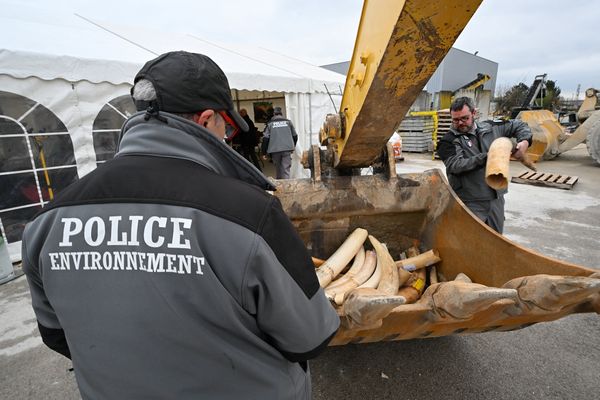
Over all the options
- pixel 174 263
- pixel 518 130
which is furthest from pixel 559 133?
pixel 174 263

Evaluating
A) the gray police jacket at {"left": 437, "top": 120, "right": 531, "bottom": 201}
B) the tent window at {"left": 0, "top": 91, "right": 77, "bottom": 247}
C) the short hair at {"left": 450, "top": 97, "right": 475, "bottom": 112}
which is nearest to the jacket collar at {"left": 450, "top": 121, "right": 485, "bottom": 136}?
the gray police jacket at {"left": 437, "top": 120, "right": 531, "bottom": 201}

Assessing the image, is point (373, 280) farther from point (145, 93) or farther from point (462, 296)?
point (145, 93)

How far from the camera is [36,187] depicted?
14.9 ft

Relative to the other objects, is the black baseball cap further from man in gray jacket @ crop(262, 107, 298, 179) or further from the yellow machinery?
the yellow machinery

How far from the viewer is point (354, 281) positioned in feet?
7.77

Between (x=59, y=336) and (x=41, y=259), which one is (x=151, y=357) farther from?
(x=59, y=336)

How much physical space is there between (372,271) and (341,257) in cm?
28

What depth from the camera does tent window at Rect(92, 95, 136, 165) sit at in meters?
4.99

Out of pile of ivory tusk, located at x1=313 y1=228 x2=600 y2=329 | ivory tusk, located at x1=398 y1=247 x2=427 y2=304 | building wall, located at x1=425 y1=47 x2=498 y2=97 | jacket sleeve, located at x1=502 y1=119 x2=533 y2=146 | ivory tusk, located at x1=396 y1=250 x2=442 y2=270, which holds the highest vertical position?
building wall, located at x1=425 y1=47 x2=498 y2=97

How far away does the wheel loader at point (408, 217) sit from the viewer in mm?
1296

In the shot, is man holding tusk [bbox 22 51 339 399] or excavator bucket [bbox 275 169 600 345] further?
excavator bucket [bbox 275 169 600 345]

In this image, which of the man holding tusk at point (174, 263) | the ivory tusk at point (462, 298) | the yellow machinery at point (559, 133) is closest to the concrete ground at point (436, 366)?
the ivory tusk at point (462, 298)

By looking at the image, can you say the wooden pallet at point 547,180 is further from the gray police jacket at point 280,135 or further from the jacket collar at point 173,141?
the jacket collar at point 173,141

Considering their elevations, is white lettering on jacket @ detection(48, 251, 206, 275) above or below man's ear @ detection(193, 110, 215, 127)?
below
